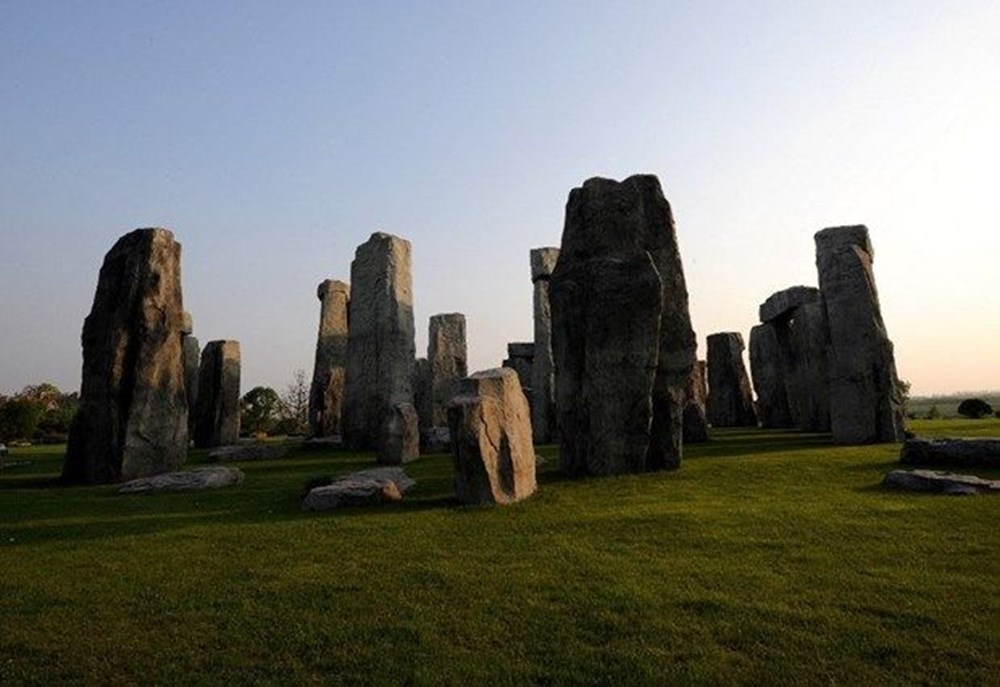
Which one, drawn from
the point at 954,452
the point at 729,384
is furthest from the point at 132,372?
the point at 729,384

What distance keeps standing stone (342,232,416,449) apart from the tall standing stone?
8943 millimetres

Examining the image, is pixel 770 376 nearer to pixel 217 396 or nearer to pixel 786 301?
pixel 786 301

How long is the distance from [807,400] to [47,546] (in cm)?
1634

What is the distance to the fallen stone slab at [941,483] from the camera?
23.1ft

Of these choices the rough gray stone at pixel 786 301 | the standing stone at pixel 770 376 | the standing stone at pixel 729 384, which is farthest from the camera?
the standing stone at pixel 729 384

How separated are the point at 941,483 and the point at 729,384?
1610cm

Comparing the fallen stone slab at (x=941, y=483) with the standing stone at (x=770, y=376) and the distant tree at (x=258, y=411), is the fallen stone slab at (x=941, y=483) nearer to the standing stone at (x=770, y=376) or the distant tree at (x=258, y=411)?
the standing stone at (x=770, y=376)

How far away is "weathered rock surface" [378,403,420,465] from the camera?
11.9 metres

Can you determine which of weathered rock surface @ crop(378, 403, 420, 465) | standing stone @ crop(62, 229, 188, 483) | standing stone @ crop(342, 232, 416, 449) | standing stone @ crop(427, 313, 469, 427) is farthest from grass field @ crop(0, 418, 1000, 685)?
standing stone @ crop(427, 313, 469, 427)

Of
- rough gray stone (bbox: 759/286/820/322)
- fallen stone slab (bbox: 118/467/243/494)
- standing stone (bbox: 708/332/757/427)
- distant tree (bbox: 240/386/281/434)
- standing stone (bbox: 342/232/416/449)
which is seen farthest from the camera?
distant tree (bbox: 240/386/281/434)

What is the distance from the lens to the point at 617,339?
9.69 meters

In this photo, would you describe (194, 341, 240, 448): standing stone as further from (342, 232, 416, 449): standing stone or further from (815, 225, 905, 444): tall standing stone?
(815, 225, 905, 444): tall standing stone

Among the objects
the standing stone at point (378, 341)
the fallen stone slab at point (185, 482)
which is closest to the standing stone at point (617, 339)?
the fallen stone slab at point (185, 482)

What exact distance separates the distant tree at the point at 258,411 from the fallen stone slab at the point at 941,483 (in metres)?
26.3
